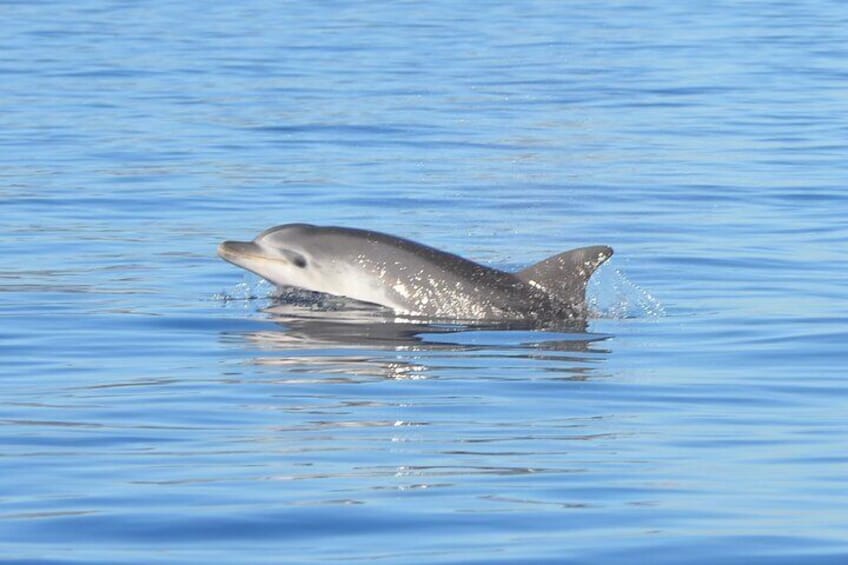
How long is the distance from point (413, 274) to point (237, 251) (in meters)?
1.21

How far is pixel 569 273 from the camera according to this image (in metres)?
13.4

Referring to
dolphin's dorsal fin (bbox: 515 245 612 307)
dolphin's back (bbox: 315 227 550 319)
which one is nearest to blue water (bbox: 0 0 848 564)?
dolphin's dorsal fin (bbox: 515 245 612 307)

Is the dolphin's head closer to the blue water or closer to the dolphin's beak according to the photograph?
the dolphin's beak

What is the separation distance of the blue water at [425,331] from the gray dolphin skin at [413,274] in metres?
0.32

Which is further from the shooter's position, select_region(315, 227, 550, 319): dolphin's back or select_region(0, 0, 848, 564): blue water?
select_region(315, 227, 550, 319): dolphin's back

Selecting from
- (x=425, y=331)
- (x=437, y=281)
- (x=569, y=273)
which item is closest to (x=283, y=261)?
(x=437, y=281)

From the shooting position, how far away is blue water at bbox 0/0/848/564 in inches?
307

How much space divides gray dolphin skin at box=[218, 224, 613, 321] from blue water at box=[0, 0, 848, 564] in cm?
32

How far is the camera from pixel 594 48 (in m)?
39.0

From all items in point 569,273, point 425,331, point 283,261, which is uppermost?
point 283,261

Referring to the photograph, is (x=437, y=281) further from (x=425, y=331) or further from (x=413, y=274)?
(x=425, y=331)

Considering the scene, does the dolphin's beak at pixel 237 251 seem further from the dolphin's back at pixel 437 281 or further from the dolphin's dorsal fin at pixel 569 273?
the dolphin's dorsal fin at pixel 569 273

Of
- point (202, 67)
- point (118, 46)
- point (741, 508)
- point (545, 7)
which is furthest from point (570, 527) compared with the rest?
point (545, 7)

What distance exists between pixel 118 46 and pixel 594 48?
8355mm
